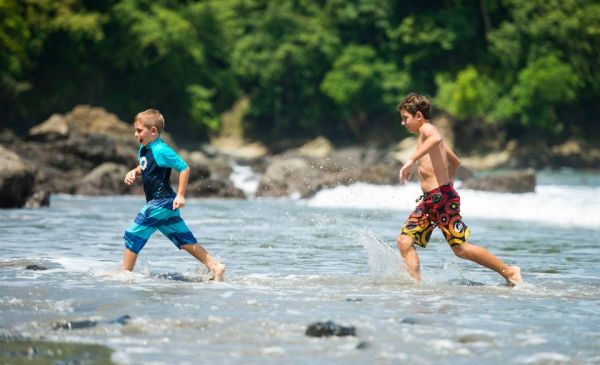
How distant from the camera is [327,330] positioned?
5.78 m

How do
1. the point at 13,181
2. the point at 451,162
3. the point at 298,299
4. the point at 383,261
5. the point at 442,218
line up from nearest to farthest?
the point at 298,299 → the point at 442,218 → the point at 451,162 → the point at 383,261 → the point at 13,181

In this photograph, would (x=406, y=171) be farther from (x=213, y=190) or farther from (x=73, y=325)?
(x=213, y=190)

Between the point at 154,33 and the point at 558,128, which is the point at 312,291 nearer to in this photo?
the point at 154,33

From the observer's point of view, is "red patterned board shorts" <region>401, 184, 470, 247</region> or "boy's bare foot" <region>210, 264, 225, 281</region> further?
"boy's bare foot" <region>210, 264, 225, 281</region>

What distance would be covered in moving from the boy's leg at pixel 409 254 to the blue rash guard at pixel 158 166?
74.1 inches

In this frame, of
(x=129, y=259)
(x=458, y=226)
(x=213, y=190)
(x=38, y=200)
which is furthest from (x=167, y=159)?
(x=213, y=190)

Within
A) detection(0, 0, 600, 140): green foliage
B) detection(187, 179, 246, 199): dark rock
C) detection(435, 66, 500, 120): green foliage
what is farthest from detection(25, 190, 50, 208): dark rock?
detection(435, 66, 500, 120): green foliage

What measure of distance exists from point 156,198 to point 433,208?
2277 millimetres

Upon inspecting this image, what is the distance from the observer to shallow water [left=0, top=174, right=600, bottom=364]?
552 centimetres

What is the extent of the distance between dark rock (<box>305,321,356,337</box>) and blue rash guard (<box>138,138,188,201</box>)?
2.66 m

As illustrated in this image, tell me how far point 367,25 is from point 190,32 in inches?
598

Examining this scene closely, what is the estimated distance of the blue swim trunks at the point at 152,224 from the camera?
8062mm

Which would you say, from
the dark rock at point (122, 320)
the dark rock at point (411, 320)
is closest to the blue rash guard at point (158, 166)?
the dark rock at point (122, 320)

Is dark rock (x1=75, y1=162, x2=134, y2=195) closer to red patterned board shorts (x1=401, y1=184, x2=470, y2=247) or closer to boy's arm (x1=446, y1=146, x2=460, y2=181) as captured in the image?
boy's arm (x1=446, y1=146, x2=460, y2=181)
